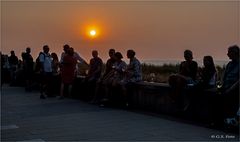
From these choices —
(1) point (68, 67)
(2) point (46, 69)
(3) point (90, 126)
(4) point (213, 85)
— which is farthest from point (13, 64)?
(4) point (213, 85)

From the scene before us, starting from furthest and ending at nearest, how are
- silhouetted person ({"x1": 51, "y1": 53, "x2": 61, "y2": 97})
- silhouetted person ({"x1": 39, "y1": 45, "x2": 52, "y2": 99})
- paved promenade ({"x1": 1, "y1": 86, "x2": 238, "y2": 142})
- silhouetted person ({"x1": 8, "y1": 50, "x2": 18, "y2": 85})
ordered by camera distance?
1. silhouetted person ({"x1": 8, "y1": 50, "x2": 18, "y2": 85})
2. silhouetted person ({"x1": 51, "y1": 53, "x2": 61, "y2": 97})
3. silhouetted person ({"x1": 39, "y1": 45, "x2": 52, "y2": 99})
4. paved promenade ({"x1": 1, "y1": 86, "x2": 238, "y2": 142})

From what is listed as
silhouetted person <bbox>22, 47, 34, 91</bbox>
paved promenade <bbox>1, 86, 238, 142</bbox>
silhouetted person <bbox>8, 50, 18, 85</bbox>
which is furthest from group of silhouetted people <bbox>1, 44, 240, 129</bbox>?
silhouetted person <bbox>8, 50, 18, 85</bbox>

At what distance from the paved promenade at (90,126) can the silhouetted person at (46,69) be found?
280 cm

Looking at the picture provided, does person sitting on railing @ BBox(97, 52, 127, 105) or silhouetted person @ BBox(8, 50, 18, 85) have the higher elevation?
silhouetted person @ BBox(8, 50, 18, 85)

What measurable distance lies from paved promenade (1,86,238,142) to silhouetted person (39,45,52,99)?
2.80m

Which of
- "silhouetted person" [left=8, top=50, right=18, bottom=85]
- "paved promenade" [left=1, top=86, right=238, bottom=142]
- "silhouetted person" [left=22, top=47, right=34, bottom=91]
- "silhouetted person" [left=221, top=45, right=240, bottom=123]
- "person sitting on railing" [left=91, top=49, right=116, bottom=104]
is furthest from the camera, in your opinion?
"silhouetted person" [left=8, top=50, right=18, bottom=85]

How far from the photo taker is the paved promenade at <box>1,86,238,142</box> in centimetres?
856

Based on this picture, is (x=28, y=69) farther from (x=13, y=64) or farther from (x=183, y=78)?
(x=183, y=78)

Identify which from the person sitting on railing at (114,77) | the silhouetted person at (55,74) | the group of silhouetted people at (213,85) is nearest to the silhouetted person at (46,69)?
the silhouetted person at (55,74)

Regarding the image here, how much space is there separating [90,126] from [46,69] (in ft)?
22.9

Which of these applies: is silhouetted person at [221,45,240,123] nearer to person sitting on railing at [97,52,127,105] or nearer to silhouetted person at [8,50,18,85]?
person sitting on railing at [97,52,127,105]

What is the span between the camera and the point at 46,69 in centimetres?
1650

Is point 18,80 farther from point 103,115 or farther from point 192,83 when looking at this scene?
point 192,83

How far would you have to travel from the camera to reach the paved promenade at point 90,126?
856 cm
